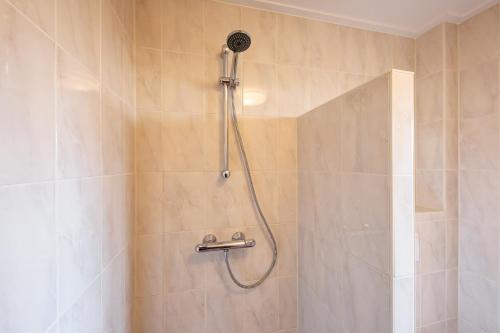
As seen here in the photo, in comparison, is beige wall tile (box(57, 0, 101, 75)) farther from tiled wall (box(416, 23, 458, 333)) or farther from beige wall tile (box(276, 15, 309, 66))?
tiled wall (box(416, 23, 458, 333))

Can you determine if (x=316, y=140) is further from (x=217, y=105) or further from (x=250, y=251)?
(x=250, y=251)

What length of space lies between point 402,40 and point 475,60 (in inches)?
17.5

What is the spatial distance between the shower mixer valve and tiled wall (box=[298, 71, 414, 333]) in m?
0.36

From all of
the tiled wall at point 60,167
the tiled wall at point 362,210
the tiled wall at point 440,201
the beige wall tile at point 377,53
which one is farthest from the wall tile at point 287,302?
Result: the beige wall tile at point 377,53

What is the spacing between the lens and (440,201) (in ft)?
4.48

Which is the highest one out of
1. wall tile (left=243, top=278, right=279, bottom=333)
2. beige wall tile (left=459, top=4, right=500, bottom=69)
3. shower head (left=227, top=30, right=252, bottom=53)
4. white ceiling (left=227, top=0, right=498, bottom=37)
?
white ceiling (left=227, top=0, right=498, bottom=37)

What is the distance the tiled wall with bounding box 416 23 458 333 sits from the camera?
1.33 m

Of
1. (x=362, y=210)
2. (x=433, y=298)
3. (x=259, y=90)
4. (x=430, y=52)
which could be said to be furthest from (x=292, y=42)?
(x=433, y=298)

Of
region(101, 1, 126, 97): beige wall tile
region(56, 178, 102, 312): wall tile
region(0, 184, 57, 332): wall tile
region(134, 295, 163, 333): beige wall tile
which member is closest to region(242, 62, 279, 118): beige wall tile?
region(101, 1, 126, 97): beige wall tile

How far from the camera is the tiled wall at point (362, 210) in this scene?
68cm

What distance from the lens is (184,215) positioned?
119cm

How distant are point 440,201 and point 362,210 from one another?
951mm

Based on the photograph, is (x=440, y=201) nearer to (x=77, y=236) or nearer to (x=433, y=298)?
(x=433, y=298)

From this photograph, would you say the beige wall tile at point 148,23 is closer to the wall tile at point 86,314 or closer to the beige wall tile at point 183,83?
the beige wall tile at point 183,83
